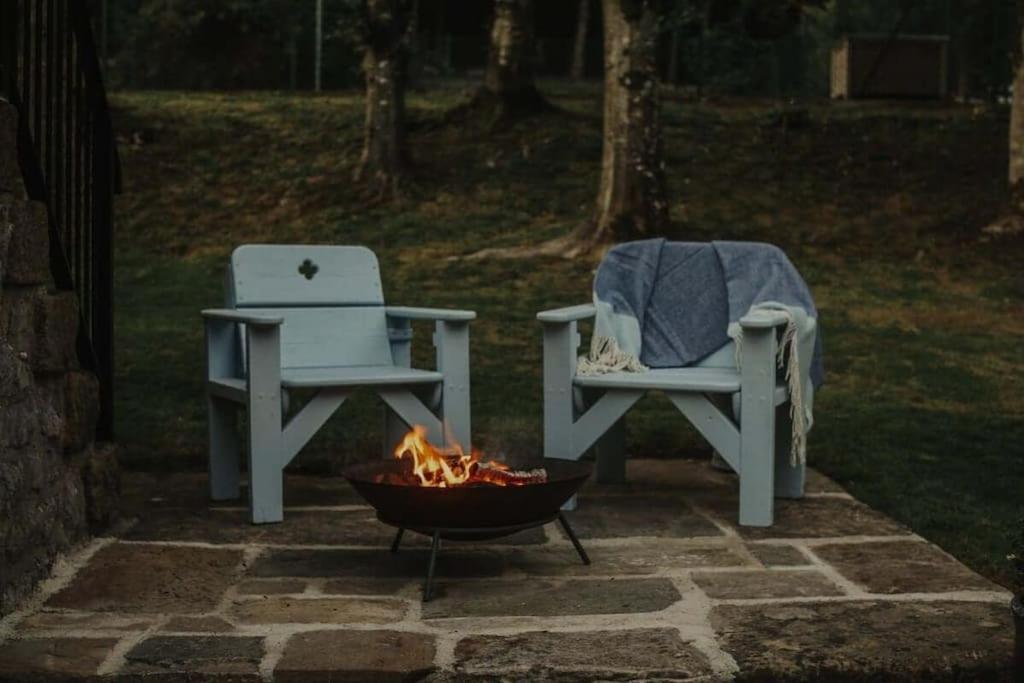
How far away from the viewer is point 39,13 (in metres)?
4.06

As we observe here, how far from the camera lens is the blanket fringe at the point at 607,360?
5086 mm

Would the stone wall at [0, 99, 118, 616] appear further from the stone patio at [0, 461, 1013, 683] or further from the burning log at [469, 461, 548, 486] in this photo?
the burning log at [469, 461, 548, 486]

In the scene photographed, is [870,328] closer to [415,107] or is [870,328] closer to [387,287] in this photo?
[387,287]

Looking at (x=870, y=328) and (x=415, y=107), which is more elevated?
(x=415, y=107)

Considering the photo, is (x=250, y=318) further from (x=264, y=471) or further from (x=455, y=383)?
(x=455, y=383)

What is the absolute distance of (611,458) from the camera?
541 centimetres

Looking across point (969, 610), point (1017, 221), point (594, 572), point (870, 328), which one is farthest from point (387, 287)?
point (969, 610)

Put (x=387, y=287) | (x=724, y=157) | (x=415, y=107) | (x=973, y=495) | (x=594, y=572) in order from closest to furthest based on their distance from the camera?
(x=594, y=572) → (x=973, y=495) → (x=387, y=287) → (x=724, y=157) → (x=415, y=107)

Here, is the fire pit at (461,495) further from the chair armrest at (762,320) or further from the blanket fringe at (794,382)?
the blanket fringe at (794,382)

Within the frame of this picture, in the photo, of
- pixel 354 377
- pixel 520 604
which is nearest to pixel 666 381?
pixel 354 377

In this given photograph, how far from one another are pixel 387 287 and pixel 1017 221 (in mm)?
5270

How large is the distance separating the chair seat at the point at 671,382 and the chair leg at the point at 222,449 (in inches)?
48.3

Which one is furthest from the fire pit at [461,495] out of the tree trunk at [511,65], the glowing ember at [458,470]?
the tree trunk at [511,65]

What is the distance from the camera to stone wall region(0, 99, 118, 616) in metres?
3.50
